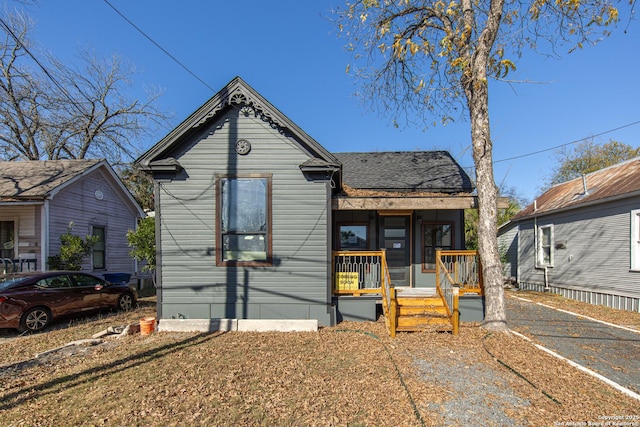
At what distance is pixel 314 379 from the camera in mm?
4742

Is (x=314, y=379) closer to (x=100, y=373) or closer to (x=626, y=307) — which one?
(x=100, y=373)

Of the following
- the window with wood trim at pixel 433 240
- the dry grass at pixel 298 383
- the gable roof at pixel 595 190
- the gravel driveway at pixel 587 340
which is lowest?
the gravel driveway at pixel 587 340

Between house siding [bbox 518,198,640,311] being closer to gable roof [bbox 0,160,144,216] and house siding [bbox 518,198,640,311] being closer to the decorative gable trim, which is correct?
the decorative gable trim

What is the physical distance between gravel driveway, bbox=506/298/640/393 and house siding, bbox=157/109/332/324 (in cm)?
464

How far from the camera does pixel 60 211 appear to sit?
12.5 meters

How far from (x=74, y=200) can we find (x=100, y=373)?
10.9 m

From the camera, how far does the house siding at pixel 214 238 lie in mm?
7559

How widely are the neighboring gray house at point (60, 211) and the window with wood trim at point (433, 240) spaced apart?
12.7m

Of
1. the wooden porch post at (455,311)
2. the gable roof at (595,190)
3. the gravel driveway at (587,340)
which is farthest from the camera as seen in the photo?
the gable roof at (595,190)

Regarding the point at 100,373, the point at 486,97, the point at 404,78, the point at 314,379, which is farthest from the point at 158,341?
the point at 404,78

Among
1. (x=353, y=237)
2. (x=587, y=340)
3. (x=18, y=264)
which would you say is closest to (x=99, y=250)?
(x=18, y=264)

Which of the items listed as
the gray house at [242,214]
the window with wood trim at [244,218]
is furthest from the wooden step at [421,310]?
the window with wood trim at [244,218]

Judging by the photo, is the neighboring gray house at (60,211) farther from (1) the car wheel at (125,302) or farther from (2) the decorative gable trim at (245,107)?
(2) the decorative gable trim at (245,107)

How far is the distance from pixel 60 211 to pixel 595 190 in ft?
65.0
